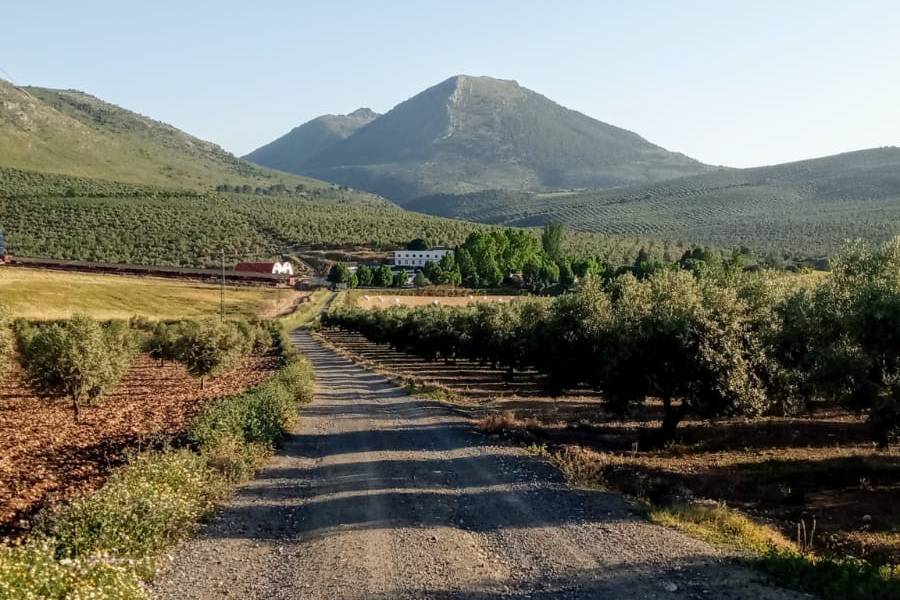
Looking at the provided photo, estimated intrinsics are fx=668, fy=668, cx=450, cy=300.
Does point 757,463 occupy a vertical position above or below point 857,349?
below

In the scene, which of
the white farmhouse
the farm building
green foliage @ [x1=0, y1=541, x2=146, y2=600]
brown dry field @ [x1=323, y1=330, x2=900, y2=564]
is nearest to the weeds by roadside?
brown dry field @ [x1=323, y1=330, x2=900, y2=564]

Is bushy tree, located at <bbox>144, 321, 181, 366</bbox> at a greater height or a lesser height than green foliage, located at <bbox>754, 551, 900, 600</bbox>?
lesser

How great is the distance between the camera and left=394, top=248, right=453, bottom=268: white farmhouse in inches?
6289

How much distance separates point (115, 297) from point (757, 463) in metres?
90.5

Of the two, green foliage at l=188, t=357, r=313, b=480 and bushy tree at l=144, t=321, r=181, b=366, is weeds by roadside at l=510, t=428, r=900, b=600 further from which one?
bushy tree at l=144, t=321, r=181, b=366

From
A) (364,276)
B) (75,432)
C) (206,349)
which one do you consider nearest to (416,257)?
(364,276)

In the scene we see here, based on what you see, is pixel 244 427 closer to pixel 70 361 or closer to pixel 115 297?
pixel 70 361

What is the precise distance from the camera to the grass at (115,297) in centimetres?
8112

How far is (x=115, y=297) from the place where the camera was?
9331 centimetres

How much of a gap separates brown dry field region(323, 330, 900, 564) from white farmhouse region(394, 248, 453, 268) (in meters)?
122

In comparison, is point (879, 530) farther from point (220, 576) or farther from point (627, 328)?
point (220, 576)

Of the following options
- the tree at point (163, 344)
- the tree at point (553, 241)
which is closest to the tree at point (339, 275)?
the tree at point (553, 241)

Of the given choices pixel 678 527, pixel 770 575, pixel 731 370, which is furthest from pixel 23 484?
pixel 731 370

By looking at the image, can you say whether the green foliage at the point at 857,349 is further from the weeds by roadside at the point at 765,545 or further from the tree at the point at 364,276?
the tree at the point at 364,276
